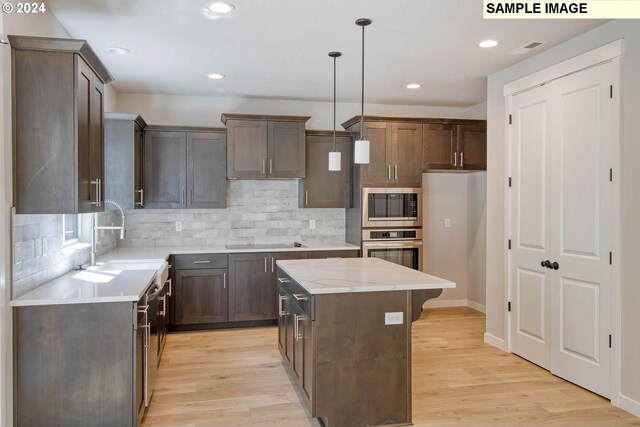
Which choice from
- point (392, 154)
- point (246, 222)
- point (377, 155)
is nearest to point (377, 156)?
point (377, 155)

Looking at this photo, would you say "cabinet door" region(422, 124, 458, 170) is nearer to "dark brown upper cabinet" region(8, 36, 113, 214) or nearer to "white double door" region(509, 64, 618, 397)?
"white double door" region(509, 64, 618, 397)

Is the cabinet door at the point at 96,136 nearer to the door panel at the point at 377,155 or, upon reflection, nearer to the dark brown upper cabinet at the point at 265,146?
the dark brown upper cabinet at the point at 265,146

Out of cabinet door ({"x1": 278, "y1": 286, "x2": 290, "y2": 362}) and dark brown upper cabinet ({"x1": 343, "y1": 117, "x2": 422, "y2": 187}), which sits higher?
dark brown upper cabinet ({"x1": 343, "y1": 117, "x2": 422, "y2": 187})

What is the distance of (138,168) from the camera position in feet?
16.0

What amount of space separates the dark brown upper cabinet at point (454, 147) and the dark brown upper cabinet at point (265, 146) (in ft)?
4.81

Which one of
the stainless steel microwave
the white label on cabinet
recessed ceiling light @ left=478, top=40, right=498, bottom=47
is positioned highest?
recessed ceiling light @ left=478, top=40, right=498, bottom=47

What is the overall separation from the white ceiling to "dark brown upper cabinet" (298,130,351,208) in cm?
67

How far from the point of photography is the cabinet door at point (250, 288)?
16.7 feet

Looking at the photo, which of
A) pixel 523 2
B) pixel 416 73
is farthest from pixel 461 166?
pixel 523 2

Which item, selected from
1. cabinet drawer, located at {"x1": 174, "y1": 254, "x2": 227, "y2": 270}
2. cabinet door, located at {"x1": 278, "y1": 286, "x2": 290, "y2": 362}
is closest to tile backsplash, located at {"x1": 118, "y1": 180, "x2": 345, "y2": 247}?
cabinet drawer, located at {"x1": 174, "y1": 254, "x2": 227, "y2": 270}

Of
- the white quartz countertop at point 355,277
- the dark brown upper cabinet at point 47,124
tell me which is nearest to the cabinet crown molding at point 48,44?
the dark brown upper cabinet at point 47,124

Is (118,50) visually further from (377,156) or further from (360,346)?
(360,346)

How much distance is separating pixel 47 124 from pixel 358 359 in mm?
2249

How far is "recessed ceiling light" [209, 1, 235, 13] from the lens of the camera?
2.95 metres
